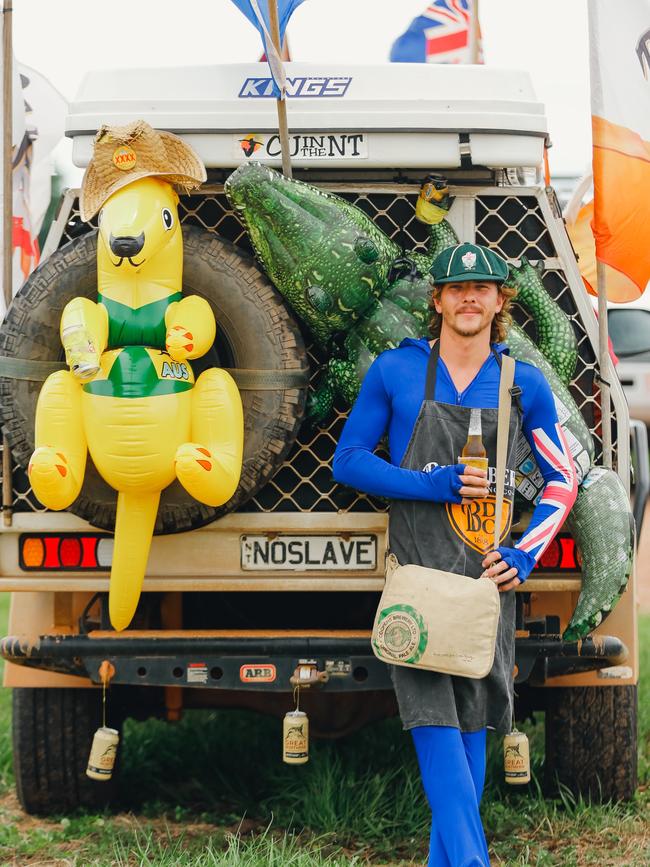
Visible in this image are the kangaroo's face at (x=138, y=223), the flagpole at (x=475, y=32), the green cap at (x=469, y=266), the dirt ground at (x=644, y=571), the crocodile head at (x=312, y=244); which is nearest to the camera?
the green cap at (x=469, y=266)

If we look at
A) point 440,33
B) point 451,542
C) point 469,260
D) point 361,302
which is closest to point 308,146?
point 361,302

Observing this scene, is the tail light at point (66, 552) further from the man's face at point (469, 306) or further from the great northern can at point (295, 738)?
the man's face at point (469, 306)

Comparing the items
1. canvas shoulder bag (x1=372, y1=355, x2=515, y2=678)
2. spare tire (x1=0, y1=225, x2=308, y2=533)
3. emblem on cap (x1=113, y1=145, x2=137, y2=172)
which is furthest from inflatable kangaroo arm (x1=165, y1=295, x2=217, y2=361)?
canvas shoulder bag (x1=372, y1=355, x2=515, y2=678)

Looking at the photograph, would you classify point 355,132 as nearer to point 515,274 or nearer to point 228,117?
point 228,117

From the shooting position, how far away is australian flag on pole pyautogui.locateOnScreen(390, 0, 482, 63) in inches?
313

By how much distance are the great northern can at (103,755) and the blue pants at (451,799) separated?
3.75 ft

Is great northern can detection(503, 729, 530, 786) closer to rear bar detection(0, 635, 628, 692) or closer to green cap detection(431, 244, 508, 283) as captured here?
rear bar detection(0, 635, 628, 692)

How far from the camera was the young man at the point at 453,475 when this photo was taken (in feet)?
11.5

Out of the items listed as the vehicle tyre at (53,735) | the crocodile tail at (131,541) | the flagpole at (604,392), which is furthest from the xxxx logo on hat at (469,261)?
the vehicle tyre at (53,735)

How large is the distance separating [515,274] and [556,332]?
24 cm

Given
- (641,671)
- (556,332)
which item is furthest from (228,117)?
(641,671)

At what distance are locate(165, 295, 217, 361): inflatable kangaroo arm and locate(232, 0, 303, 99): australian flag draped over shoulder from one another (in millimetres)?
729

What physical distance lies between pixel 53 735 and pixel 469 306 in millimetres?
2350

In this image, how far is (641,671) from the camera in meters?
7.27
